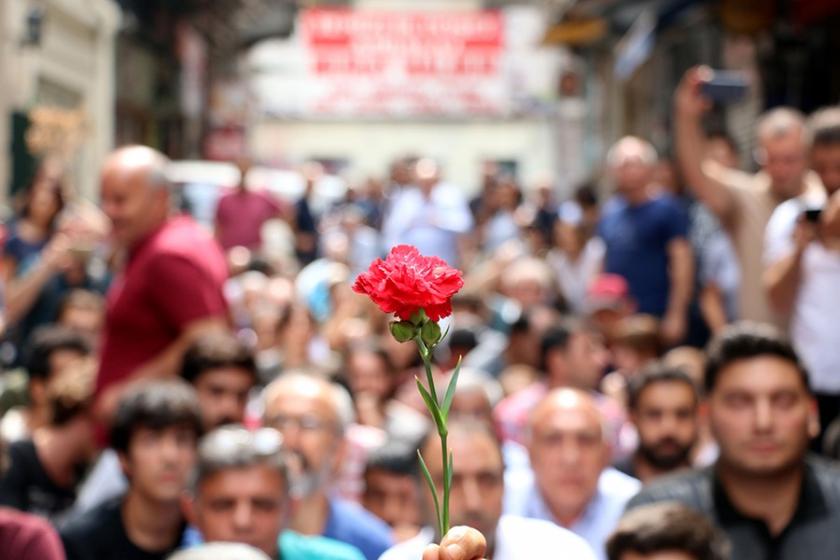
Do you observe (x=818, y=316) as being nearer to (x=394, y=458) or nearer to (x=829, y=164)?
(x=829, y=164)

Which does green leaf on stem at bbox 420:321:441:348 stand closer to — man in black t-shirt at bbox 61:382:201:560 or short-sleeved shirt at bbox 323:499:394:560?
man in black t-shirt at bbox 61:382:201:560

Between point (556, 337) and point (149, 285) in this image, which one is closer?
point (149, 285)

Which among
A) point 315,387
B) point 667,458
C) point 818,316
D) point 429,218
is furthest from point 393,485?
point 429,218

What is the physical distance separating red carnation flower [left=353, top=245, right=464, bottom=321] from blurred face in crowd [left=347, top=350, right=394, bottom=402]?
6612 mm

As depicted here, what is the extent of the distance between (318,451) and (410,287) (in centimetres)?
440

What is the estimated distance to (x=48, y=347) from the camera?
27.0 ft

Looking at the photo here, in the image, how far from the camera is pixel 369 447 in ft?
25.3

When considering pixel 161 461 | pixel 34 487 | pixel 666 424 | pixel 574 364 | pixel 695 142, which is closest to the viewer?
pixel 161 461

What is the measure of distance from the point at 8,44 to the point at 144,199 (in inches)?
488

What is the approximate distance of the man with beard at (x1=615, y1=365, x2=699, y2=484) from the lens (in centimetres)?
677

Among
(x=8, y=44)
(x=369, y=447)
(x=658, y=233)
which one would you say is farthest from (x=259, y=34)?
(x=369, y=447)

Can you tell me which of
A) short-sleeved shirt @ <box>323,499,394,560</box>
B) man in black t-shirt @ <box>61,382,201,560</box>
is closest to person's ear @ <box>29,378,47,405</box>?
man in black t-shirt @ <box>61,382,201,560</box>

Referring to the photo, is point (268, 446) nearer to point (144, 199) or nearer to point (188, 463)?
point (188, 463)

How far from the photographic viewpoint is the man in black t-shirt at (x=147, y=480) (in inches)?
226
